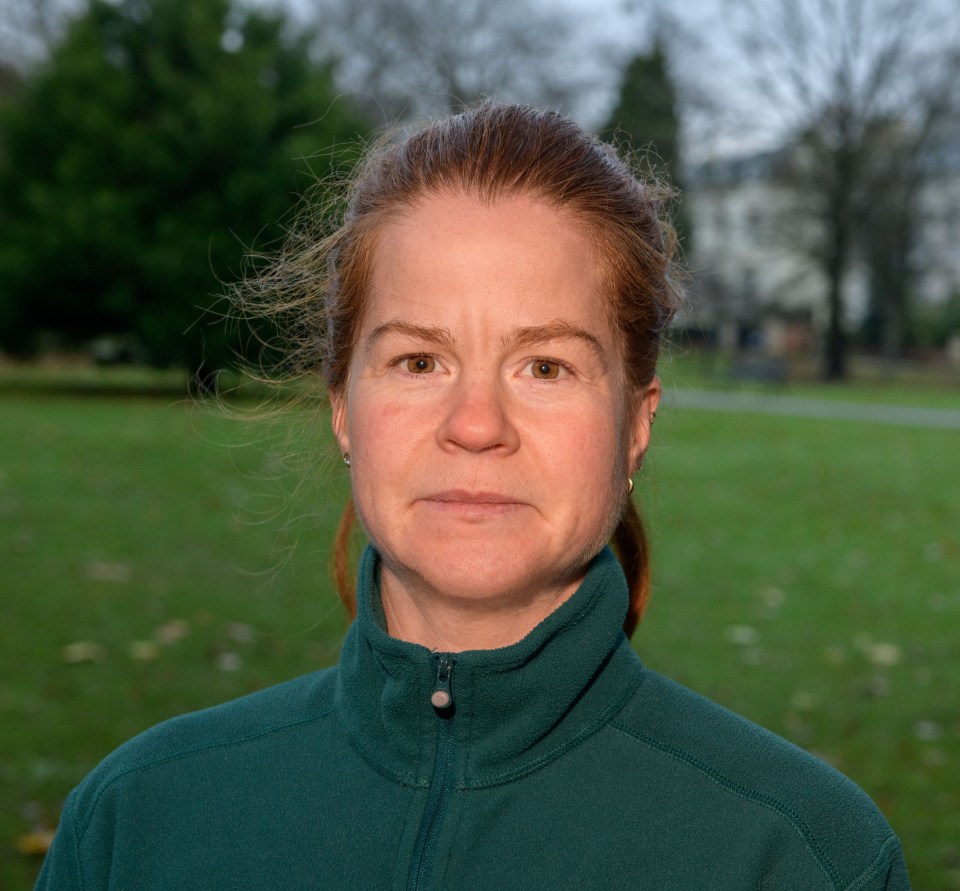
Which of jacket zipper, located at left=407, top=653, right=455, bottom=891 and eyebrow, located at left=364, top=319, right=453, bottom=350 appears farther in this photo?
eyebrow, located at left=364, top=319, right=453, bottom=350

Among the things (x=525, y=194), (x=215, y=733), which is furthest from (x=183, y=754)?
(x=525, y=194)

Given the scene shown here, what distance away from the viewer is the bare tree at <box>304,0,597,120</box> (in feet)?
125

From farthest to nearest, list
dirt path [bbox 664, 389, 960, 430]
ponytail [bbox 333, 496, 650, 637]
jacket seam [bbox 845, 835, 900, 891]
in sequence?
dirt path [bbox 664, 389, 960, 430] < ponytail [bbox 333, 496, 650, 637] < jacket seam [bbox 845, 835, 900, 891]

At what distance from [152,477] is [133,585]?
14.6ft

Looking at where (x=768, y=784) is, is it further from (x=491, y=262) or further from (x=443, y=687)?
(x=491, y=262)

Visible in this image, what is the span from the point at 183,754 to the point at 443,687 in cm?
43

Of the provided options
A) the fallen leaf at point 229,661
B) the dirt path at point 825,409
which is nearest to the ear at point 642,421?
the fallen leaf at point 229,661

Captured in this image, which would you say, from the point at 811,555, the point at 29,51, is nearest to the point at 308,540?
the point at 811,555

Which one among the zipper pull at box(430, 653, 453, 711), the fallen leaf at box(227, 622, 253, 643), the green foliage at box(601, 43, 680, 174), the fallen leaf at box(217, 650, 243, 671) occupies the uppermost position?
the green foliage at box(601, 43, 680, 174)

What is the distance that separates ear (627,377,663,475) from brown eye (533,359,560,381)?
0.70 feet

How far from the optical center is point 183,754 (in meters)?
1.79

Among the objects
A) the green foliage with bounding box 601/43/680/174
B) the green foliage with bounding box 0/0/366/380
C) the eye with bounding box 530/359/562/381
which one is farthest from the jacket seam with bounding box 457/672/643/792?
the green foliage with bounding box 601/43/680/174

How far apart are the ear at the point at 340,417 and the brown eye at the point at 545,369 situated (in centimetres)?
36

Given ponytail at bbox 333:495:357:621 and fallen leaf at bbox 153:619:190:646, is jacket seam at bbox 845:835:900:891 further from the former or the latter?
fallen leaf at bbox 153:619:190:646
